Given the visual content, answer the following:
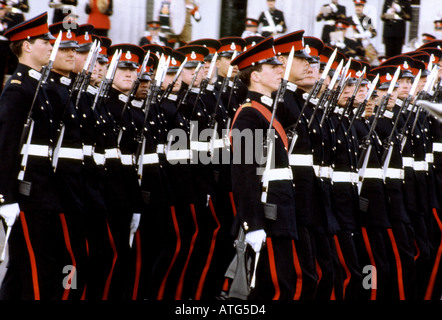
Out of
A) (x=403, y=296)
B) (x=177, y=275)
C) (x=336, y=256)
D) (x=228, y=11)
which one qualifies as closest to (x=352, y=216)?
(x=336, y=256)

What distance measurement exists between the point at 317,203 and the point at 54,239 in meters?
1.72

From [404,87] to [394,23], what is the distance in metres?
6.64

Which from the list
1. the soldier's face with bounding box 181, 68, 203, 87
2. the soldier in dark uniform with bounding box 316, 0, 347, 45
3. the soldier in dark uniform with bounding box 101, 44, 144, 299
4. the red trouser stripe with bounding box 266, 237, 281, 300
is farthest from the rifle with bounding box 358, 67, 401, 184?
the soldier in dark uniform with bounding box 316, 0, 347, 45

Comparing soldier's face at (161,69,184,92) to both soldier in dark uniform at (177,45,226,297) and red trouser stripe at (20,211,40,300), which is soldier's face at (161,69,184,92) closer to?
soldier in dark uniform at (177,45,226,297)

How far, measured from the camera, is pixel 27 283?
5.40 m

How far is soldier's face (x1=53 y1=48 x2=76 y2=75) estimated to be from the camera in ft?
19.6

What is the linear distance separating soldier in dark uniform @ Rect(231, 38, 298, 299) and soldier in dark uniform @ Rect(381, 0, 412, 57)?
29.5 feet

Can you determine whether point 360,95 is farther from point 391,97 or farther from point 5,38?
point 5,38

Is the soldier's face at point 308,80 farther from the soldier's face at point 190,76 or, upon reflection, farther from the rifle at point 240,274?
the rifle at point 240,274

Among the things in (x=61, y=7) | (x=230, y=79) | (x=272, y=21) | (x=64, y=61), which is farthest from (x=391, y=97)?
(x=272, y=21)

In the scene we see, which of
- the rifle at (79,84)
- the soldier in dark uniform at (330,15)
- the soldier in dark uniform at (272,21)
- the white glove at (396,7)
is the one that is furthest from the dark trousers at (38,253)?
the white glove at (396,7)

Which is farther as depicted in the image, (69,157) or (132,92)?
(132,92)

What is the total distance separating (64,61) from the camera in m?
5.98
